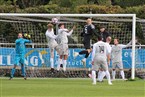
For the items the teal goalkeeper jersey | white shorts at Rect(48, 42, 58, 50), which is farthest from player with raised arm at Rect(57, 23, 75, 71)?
the teal goalkeeper jersey

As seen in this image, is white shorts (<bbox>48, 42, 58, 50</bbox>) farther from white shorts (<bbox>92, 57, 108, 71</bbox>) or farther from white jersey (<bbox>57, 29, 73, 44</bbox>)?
white shorts (<bbox>92, 57, 108, 71</bbox>)

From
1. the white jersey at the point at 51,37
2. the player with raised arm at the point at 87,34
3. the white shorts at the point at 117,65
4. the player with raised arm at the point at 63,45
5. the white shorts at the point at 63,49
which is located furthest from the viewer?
the white shorts at the point at 63,49

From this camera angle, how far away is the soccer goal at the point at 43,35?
29.6 meters

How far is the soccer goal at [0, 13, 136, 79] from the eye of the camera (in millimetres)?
29562

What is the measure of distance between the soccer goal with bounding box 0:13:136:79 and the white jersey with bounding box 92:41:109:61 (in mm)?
4847

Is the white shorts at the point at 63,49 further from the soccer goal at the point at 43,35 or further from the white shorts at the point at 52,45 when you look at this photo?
the soccer goal at the point at 43,35

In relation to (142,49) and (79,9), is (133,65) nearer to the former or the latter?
(142,49)

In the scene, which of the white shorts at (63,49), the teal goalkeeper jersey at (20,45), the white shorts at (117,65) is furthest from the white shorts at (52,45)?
the white shorts at (117,65)

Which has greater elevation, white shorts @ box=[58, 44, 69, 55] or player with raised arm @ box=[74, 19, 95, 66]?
player with raised arm @ box=[74, 19, 95, 66]

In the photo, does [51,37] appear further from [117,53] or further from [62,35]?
[117,53]

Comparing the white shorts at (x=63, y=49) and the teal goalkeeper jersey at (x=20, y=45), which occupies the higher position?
the teal goalkeeper jersey at (x=20, y=45)

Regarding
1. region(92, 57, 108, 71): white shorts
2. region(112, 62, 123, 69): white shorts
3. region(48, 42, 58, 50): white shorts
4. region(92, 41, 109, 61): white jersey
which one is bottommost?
region(112, 62, 123, 69): white shorts

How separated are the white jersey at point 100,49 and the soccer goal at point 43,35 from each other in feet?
15.9

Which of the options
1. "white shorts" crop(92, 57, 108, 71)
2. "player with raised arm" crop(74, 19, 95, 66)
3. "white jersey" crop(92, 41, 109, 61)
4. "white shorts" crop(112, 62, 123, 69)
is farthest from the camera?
"white shorts" crop(112, 62, 123, 69)
